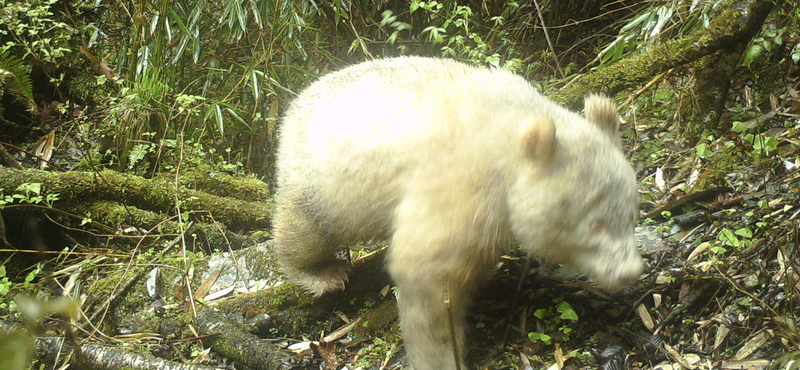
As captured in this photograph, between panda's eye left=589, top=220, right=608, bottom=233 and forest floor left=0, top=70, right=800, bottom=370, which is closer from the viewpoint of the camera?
panda's eye left=589, top=220, right=608, bottom=233

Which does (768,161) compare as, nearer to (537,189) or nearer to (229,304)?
(537,189)

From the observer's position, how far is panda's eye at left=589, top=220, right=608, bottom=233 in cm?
285

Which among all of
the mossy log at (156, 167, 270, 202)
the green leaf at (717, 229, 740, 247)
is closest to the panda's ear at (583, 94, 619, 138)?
the green leaf at (717, 229, 740, 247)

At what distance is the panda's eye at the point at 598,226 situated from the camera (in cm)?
285

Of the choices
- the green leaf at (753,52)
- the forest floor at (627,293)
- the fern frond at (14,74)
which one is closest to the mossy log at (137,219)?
the forest floor at (627,293)

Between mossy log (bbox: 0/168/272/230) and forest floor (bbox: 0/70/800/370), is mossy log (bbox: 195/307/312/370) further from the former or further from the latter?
mossy log (bbox: 0/168/272/230)

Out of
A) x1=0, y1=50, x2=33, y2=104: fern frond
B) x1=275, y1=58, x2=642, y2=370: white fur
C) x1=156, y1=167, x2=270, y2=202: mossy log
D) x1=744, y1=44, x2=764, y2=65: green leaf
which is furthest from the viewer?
x1=0, y1=50, x2=33, y2=104: fern frond

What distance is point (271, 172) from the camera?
645cm

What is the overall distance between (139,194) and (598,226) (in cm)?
385

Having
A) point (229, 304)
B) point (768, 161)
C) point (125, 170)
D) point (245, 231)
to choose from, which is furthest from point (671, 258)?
point (125, 170)

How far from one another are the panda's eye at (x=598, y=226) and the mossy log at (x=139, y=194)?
319 centimetres

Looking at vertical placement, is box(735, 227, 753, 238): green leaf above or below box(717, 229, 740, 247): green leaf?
above

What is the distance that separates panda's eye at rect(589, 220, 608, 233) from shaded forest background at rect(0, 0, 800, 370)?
0.66 metres

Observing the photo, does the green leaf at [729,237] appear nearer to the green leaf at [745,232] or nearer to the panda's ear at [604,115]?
the green leaf at [745,232]
